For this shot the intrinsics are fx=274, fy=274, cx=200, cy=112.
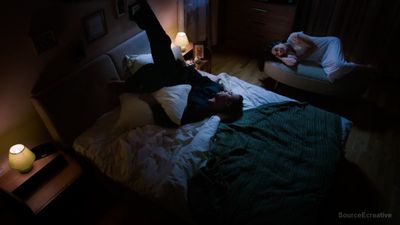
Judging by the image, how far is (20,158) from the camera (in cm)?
166

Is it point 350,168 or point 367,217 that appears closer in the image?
point 367,217

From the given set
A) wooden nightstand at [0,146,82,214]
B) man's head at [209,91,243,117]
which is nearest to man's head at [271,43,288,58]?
man's head at [209,91,243,117]

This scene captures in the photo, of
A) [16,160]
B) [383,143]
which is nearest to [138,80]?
[16,160]

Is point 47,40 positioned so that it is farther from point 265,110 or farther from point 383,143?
point 383,143

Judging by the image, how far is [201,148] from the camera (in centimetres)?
178

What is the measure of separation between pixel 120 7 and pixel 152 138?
119cm

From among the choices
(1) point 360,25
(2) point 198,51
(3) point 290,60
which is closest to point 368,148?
(3) point 290,60

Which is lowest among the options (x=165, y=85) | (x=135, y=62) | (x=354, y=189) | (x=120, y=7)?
(x=354, y=189)

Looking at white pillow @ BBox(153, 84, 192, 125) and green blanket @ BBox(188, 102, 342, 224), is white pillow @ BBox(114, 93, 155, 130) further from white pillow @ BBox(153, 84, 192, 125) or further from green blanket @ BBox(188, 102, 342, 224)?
green blanket @ BBox(188, 102, 342, 224)

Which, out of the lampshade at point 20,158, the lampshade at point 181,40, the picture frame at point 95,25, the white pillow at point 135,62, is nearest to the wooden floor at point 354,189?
the lampshade at point 20,158

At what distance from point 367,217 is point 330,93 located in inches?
Answer: 50.8

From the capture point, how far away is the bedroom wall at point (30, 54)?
64.2 inches

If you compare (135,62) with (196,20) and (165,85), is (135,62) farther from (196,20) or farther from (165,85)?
(196,20)

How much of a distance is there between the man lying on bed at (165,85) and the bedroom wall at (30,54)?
38 centimetres
